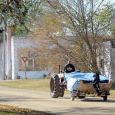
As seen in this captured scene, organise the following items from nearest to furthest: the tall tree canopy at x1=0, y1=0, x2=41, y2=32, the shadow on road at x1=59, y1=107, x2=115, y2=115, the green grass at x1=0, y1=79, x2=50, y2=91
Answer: the tall tree canopy at x1=0, y1=0, x2=41, y2=32
the shadow on road at x1=59, y1=107, x2=115, y2=115
the green grass at x1=0, y1=79, x2=50, y2=91

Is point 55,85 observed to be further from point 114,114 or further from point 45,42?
point 45,42

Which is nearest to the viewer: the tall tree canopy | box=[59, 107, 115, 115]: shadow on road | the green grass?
the tall tree canopy

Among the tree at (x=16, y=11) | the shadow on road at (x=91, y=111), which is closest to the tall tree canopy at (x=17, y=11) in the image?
the tree at (x=16, y=11)

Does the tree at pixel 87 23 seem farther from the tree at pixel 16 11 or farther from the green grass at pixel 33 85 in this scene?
the tree at pixel 16 11

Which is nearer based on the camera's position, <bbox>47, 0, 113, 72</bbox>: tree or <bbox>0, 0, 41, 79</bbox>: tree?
<bbox>0, 0, 41, 79</bbox>: tree

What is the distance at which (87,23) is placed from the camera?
1524 inches

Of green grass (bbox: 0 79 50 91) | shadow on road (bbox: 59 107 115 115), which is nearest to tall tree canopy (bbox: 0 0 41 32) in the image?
shadow on road (bbox: 59 107 115 115)

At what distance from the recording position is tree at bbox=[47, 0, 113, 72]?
127ft

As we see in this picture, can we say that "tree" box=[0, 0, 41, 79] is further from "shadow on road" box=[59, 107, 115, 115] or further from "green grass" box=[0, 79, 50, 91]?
"green grass" box=[0, 79, 50, 91]

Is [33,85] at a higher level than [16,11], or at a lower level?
lower

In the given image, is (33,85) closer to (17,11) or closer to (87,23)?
(87,23)

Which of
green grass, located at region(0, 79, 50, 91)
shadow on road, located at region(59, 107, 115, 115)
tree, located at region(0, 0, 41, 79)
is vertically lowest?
shadow on road, located at region(59, 107, 115, 115)

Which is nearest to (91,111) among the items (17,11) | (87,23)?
(17,11)

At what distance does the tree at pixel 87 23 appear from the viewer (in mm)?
38656
